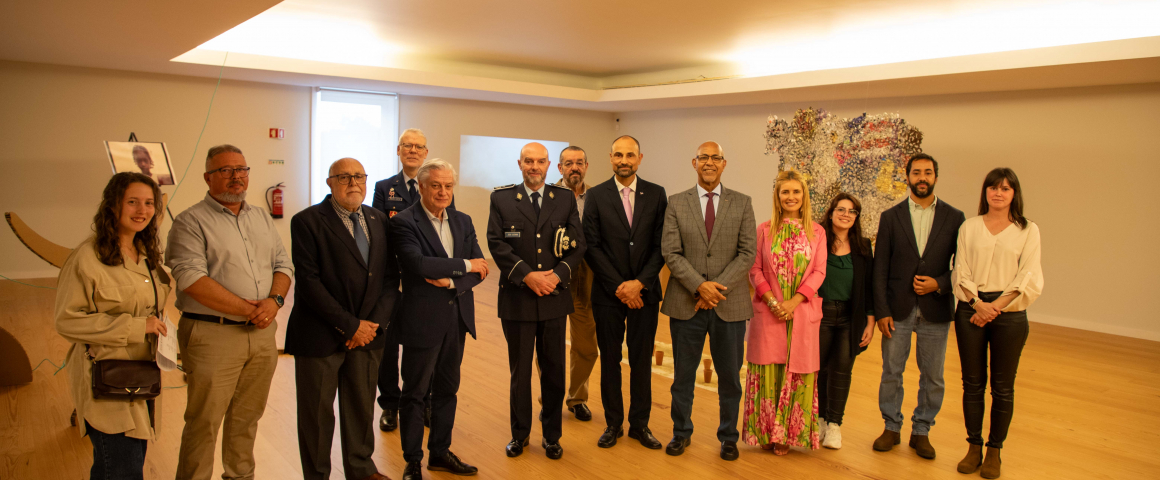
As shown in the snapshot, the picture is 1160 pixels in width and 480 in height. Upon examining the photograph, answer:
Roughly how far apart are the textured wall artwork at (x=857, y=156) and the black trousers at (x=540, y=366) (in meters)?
5.03

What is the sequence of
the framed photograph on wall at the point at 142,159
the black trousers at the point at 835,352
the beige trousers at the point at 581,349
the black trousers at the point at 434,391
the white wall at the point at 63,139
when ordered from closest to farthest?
the white wall at the point at 63,139 < the framed photograph on wall at the point at 142,159 < the black trousers at the point at 434,391 < the black trousers at the point at 835,352 < the beige trousers at the point at 581,349

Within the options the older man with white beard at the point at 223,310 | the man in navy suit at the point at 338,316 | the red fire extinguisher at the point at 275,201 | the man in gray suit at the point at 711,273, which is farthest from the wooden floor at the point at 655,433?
the red fire extinguisher at the point at 275,201

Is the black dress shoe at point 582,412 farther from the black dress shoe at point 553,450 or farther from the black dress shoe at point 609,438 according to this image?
the black dress shoe at point 553,450

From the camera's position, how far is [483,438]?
402 centimetres

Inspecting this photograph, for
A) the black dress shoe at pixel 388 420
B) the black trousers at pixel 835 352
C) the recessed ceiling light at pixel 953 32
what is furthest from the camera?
the recessed ceiling light at pixel 953 32

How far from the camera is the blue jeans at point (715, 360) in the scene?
3734 millimetres

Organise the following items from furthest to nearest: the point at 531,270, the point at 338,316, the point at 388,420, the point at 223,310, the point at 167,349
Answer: the point at 388,420, the point at 531,270, the point at 338,316, the point at 223,310, the point at 167,349

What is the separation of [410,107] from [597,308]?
8372 mm

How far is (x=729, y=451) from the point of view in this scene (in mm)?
3770

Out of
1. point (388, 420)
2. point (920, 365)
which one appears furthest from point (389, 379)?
point (920, 365)

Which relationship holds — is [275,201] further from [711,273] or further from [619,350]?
[711,273]

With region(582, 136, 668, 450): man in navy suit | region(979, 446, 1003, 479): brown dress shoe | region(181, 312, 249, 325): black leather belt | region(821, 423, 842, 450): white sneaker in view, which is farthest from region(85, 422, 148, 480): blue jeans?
region(979, 446, 1003, 479): brown dress shoe

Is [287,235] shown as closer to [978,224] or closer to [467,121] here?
[467,121]

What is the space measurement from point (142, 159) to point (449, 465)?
6.97 feet
